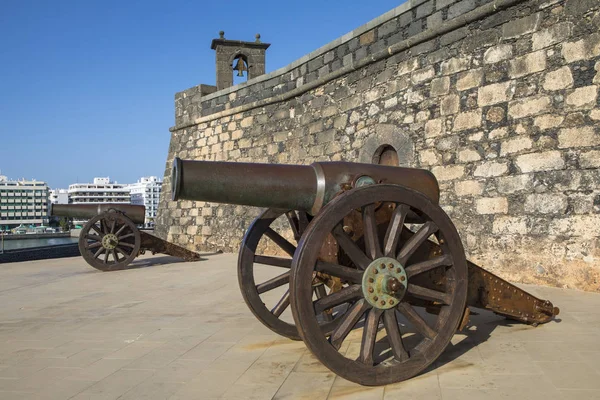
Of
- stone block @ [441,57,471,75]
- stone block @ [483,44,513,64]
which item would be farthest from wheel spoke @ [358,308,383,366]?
stone block @ [441,57,471,75]

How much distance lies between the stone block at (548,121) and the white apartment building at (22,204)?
423 feet

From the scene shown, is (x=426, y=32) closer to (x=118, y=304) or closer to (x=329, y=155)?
(x=329, y=155)

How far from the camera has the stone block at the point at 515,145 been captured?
578 cm

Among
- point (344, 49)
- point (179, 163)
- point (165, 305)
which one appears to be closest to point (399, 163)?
point (344, 49)

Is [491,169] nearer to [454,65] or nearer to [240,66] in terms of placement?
[454,65]

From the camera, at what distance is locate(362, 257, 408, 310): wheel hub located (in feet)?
9.13

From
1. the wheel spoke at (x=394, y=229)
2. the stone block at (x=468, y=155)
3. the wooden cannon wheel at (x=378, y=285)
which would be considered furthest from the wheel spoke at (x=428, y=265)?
the stone block at (x=468, y=155)

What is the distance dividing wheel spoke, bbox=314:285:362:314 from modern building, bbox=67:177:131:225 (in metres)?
143

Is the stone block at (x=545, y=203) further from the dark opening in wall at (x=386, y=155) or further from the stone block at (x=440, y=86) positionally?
the dark opening in wall at (x=386, y=155)

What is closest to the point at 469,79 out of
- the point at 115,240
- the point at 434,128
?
the point at 434,128

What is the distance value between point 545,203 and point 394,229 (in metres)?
3.42

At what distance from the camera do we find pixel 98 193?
465ft

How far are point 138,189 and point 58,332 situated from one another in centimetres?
15249

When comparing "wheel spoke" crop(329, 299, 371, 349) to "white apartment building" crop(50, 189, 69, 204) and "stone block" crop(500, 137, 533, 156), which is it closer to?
"stone block" crop(500, 137, 533, 156)
